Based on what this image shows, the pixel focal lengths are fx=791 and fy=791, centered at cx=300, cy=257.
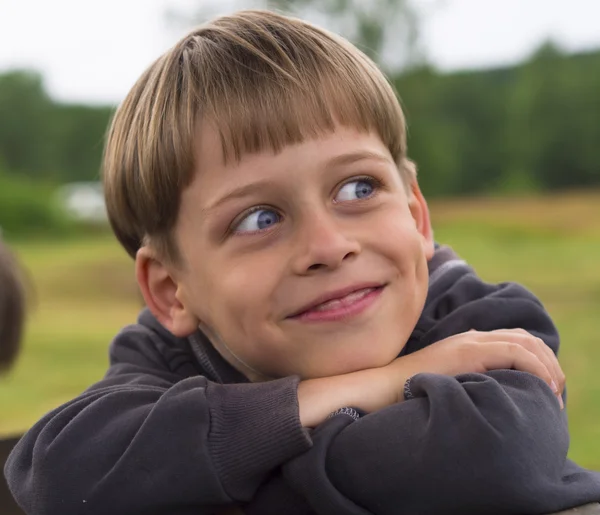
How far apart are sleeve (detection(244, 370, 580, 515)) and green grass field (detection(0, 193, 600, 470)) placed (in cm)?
558

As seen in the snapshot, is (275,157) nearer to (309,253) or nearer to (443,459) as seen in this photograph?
(309,253)

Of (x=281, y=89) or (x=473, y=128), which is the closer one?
(x=281, y=89)

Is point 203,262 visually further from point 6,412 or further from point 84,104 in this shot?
point 84,104

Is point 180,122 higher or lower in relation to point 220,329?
higher

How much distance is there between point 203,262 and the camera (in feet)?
3.42

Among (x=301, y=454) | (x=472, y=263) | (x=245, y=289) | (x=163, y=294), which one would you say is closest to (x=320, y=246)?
(x=245, y=289)

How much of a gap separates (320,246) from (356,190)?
11cm

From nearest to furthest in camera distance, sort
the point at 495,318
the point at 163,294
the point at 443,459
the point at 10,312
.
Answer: the point at 443,459
the point at 495,318
the point at 163,294
the point at 10,312

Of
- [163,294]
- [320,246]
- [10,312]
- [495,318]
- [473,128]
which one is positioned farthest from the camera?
[473,128]

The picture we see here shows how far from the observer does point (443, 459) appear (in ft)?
2.68

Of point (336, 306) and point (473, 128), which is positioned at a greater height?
point (336, 306)

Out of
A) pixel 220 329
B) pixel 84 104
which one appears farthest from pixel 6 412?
pixel 220 329

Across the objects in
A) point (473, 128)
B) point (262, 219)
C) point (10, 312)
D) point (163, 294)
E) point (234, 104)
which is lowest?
point (473, 128)

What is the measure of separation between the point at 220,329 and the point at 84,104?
24.3ft
